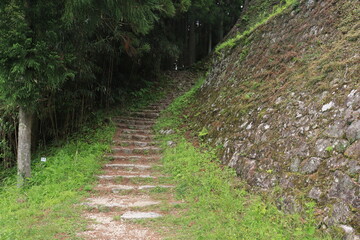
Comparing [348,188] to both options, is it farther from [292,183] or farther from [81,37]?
[81,37]

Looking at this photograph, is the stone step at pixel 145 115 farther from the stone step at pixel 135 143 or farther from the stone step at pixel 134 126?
the stone step at pixel 135 143

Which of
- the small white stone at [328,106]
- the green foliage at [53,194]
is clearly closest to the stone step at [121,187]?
the green foliage at [53,194]

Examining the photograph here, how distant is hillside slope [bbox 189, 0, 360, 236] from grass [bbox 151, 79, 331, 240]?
0.17 m

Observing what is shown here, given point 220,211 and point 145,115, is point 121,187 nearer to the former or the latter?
point 220,211

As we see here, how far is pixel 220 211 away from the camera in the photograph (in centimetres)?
328

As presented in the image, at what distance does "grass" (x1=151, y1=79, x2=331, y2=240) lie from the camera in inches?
106

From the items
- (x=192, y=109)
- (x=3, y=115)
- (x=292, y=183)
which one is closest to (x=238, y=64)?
(x=192, y=109)

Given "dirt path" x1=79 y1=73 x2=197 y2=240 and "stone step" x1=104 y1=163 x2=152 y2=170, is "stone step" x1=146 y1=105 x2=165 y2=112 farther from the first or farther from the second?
"stone step" x1=104 y1=163 x2=152 y2=170

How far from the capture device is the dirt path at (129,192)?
121 inches

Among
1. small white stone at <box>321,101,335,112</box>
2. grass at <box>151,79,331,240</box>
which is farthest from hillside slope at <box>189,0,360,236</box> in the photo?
grass at <box>151,79,331,240</box>

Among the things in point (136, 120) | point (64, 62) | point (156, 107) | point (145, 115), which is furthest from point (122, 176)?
point (156, 107)

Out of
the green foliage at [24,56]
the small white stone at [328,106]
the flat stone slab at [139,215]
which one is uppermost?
the green foliage at [24,56]

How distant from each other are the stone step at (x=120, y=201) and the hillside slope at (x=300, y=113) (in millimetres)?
1579

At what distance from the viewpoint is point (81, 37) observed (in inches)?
208
